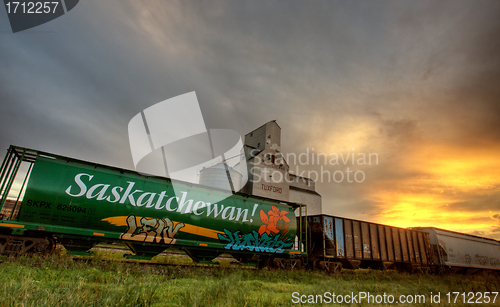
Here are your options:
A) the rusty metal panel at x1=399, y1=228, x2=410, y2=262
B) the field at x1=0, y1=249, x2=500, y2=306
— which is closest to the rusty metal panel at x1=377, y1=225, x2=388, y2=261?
the rusty metal panel at x1=399, y1=228, x2=410, y2=262

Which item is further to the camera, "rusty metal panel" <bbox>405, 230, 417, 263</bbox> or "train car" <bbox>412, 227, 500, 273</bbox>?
"train car" <bbox>412, 227, 500, 273</bbox>

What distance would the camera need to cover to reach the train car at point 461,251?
2189cm

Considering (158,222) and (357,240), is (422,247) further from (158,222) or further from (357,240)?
(158,222)

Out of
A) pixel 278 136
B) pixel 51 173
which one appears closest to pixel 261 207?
pixel 51 173

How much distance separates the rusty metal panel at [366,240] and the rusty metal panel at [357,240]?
0.33 meters

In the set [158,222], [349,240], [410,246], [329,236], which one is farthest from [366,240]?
[158,222]

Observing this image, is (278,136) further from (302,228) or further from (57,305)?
(57,305)

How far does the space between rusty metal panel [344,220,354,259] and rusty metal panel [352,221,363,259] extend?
302mm

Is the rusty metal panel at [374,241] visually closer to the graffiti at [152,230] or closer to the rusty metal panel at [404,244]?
the rusty metal panel at [404,244]

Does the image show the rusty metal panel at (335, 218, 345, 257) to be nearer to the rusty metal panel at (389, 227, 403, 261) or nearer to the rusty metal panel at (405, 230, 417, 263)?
the rusty metal panel at (389, 227, 403, 261)

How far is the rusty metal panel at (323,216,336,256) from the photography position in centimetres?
1488

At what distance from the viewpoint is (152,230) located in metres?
10.1

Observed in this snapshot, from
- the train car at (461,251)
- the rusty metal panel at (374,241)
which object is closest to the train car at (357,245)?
the rusty metal panel at (374,241)

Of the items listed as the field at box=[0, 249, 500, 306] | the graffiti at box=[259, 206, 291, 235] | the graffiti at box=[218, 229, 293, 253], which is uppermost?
the graffiti at box=[259, 206, 291, 235]
